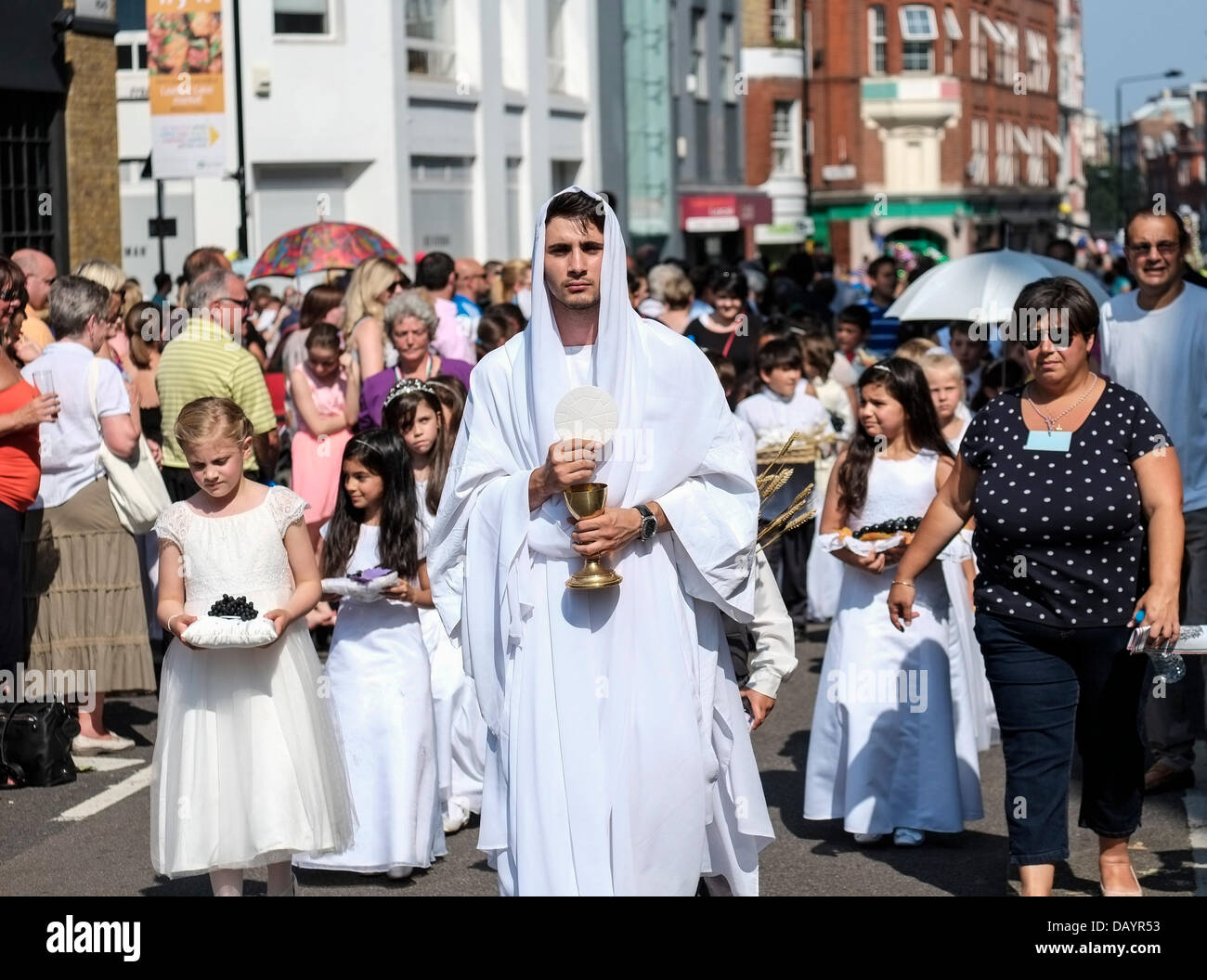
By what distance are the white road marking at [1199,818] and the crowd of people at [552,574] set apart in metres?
0.12

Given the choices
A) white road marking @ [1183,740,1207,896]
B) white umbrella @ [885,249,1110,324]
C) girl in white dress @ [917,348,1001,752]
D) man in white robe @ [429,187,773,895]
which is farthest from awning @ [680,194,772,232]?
man in white robe @ [429,187,773,895]

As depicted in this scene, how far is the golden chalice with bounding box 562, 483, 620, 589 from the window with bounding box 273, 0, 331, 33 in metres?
22.9

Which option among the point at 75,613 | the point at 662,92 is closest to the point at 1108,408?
the point at 75,613

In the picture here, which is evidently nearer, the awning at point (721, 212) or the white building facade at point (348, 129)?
the white building facade at point (348, 129)

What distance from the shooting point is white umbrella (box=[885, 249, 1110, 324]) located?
12758 millimetres

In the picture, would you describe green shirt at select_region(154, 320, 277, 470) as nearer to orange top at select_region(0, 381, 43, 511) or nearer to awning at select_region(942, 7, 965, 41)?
orange top at select_region(0, 381, 43, 511)

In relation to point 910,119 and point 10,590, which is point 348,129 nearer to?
point 10,590

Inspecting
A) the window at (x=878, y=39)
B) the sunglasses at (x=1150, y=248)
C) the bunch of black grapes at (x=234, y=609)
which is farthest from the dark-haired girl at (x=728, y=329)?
the window at (x=878, y=39)

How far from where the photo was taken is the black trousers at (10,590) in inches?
341

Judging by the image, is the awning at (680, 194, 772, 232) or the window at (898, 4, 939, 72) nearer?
the awning at (680, 194, 772, 232)

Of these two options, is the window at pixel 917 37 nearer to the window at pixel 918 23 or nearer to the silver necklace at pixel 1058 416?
the window at pixel 918 23

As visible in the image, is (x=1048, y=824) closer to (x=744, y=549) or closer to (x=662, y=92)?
(x=744, y=549)
